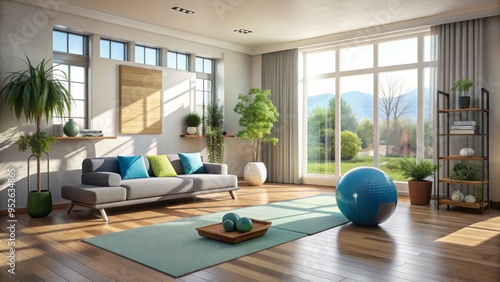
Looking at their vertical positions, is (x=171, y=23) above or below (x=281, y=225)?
above

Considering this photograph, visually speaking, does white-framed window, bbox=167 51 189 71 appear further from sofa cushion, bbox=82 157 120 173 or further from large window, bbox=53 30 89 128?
sofa cushion, bbox=82 157 120 173

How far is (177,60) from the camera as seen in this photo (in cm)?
796

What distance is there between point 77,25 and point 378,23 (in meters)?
4.90

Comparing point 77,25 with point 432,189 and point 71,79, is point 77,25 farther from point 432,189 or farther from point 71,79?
point 432,189

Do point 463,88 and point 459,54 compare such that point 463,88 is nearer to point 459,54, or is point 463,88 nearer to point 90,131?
point 459,54

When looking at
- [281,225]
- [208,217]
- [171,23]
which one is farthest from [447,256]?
[171,23]

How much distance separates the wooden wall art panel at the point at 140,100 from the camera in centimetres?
684

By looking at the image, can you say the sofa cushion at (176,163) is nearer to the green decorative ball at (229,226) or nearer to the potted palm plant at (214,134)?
the potted palm plant at (214,134)

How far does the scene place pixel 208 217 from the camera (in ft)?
16.8

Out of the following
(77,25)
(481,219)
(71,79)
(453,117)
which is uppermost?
(77,25)

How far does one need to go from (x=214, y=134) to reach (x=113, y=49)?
245 centimetres

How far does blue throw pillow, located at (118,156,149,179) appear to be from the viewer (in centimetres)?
587

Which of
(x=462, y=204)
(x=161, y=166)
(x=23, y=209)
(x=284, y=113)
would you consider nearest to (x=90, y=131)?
(x=161, y=166)

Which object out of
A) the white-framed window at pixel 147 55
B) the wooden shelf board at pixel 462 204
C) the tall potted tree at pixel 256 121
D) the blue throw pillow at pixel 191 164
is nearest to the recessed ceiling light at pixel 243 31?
the tall potted tree at pixel 256 121
